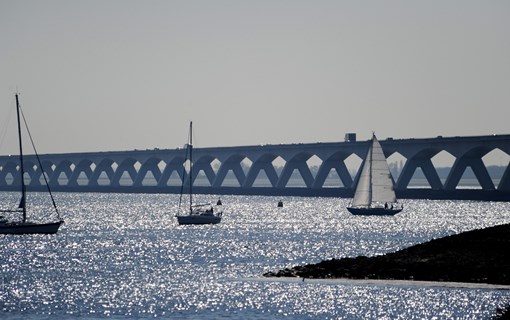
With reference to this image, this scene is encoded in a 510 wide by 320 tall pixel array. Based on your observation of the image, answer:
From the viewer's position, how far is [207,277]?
180 feet

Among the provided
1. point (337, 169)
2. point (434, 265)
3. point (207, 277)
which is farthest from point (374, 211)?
point (434, 265)

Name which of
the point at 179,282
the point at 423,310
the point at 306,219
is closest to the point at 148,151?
the point at 306,219

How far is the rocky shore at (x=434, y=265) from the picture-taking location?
48.7 metres

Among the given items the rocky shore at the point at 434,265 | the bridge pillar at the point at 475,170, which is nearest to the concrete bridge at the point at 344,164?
the bridge pillar at the point at 475,170

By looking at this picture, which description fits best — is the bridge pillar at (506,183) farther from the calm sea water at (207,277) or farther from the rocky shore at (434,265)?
the rocky shore at (434,265)

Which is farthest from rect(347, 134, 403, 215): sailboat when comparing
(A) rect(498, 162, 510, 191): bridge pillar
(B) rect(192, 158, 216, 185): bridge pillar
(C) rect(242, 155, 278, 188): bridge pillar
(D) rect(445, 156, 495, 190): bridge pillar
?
(B) rect(192, 158, 216, 185): bridge pillar

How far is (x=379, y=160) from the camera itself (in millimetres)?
114000

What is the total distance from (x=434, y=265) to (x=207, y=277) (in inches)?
419

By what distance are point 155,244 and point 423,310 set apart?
3944 centimetres

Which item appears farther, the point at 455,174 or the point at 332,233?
the point at 455,174

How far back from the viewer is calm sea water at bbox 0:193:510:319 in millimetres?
42656

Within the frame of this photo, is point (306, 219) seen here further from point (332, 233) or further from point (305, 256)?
point (305, 256)

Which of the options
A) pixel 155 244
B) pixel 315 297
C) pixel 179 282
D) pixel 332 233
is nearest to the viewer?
pixel 315 297

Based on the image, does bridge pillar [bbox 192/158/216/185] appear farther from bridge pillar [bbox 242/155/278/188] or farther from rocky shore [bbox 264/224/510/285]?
rocky shore [bbox 264/224/510/285]
